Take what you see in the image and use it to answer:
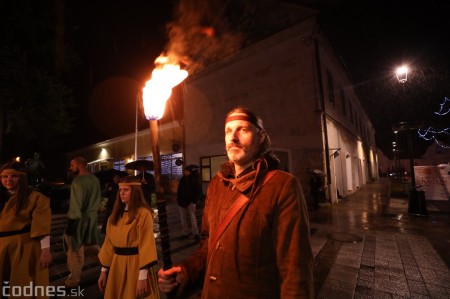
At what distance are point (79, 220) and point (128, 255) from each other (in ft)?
7.26

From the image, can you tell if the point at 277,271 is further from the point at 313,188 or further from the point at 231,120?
the point at 313,188

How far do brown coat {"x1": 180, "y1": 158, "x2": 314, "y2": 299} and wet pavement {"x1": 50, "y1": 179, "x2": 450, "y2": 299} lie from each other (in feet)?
10.0

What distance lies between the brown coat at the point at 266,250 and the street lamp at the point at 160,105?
1.34 feet

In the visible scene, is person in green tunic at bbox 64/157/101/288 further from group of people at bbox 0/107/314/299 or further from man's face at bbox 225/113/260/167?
man's face at bbox 225/113/260/167

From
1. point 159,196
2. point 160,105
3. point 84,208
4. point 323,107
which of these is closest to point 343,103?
point 323,107

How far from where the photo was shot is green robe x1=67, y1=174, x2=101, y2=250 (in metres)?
4.51

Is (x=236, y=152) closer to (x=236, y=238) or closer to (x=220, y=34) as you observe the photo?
(x=236, y=238)

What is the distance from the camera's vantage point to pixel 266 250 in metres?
1.70

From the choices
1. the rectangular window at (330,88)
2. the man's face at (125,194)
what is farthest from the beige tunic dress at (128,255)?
the rectangular window at (330,88)

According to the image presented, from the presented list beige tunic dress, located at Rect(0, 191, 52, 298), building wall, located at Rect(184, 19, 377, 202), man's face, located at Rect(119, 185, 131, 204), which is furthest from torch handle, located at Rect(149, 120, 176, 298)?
building wall, located at Rect(184, 19, 377, 202)

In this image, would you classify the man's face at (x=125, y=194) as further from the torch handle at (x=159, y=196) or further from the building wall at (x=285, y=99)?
the building wall at (x=285, y=99)

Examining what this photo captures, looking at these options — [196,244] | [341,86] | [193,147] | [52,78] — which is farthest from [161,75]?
[341,86]

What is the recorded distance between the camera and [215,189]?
2174 mm

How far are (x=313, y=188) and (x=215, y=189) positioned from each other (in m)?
10.5
